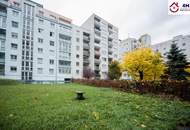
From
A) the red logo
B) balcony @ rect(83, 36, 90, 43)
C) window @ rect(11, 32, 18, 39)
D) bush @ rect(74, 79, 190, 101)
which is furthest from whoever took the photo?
balcony @ rect(83, 36, 90, 43)

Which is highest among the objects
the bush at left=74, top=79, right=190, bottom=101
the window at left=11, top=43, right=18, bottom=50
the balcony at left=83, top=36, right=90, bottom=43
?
the balcony at left=83, top=36, right=90, bottom=43

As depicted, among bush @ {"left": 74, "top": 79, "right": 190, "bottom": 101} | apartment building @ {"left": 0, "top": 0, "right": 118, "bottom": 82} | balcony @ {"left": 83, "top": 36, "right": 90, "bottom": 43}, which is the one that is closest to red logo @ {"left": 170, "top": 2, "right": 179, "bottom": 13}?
bush @ {"left": 74, "top": 79, "right": 190, "bottom": 101}

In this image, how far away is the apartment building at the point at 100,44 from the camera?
4845 cm

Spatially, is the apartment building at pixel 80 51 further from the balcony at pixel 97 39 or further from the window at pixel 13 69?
the window at pixel 13 69

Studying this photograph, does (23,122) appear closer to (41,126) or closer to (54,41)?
(41,126)

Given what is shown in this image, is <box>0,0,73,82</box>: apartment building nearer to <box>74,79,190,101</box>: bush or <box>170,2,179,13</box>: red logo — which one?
<box>74,79,190,101</box>: bush

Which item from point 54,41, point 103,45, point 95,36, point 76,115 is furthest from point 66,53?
point 76,115

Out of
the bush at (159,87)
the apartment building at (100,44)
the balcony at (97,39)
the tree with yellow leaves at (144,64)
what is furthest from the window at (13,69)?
the balcony at (97,39)

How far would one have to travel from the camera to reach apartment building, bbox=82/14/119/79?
48450 millimetres

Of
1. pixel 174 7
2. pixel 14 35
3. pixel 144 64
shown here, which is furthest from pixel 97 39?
pixel 174 7

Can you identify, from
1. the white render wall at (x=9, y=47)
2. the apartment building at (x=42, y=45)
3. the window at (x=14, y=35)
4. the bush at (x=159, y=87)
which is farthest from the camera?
the window at (x=14, y=35)

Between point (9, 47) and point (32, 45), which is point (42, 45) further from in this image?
point (9, 47)

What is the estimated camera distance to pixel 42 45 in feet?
118

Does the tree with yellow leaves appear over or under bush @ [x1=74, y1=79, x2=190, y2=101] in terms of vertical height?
over
